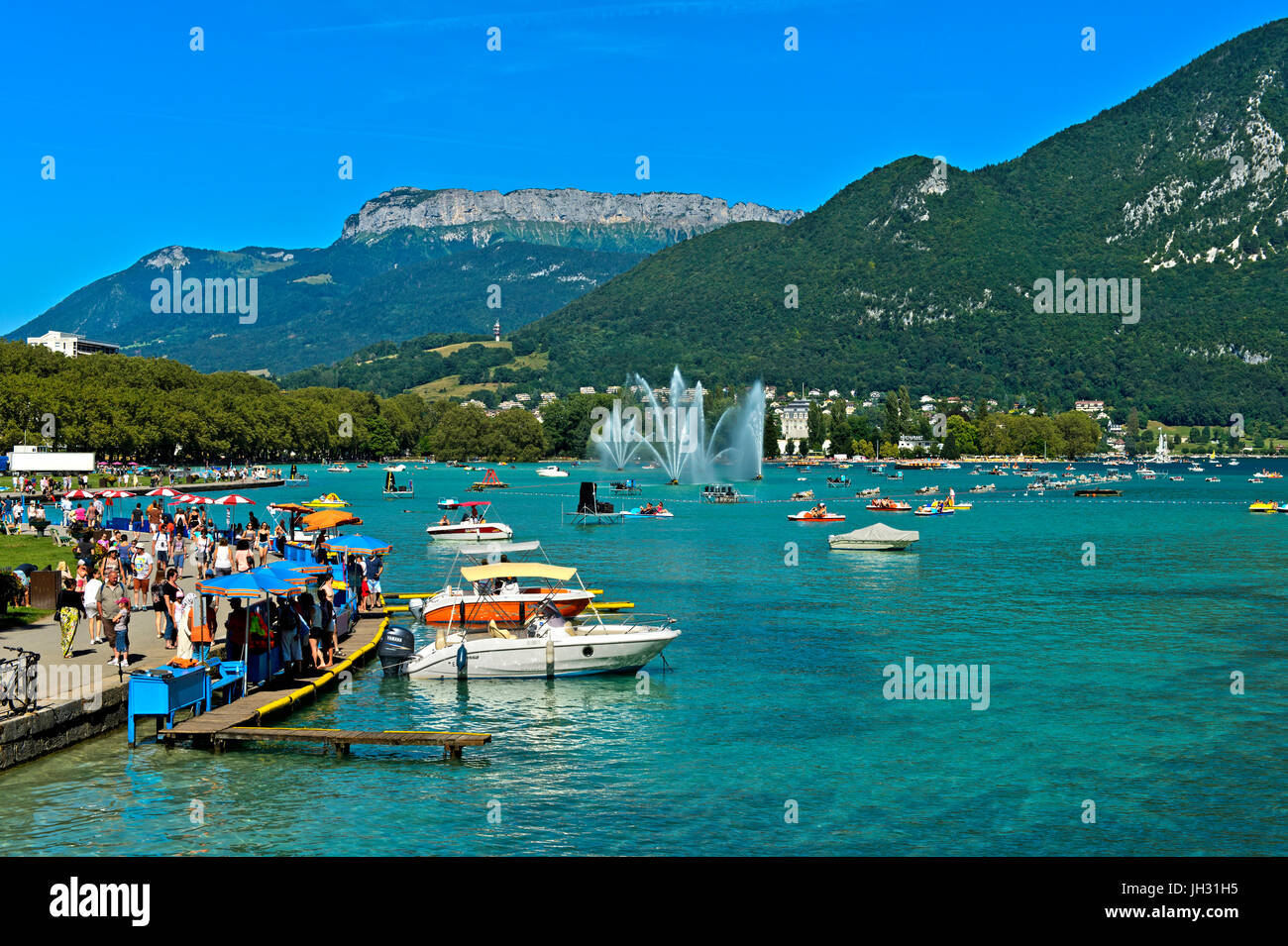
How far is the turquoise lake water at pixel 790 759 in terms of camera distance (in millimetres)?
21016

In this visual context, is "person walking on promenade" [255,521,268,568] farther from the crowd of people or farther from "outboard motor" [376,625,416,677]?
"outboard motor" [376,625,416,677]

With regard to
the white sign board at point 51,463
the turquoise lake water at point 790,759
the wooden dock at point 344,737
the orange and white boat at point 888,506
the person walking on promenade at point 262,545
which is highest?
the white sign board at point 51,463

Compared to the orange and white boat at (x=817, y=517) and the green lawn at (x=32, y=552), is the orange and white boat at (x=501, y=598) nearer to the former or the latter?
the green lawn at (x=32, y=552)

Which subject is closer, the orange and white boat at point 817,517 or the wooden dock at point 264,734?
the wooden dock at point 264,734

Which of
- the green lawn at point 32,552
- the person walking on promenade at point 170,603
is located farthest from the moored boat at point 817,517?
the person walking on promenade at point 170,603

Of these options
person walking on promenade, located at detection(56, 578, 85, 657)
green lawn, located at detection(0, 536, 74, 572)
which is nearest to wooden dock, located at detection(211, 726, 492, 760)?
person walking on promenade, located at detection(56, 578, 85, 657)

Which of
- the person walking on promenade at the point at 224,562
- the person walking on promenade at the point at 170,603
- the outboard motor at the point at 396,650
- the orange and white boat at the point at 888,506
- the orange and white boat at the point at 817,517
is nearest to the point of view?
the person walking on promenade at the point at 170,603

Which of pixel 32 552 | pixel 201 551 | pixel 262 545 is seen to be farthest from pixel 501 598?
pixel 32 552

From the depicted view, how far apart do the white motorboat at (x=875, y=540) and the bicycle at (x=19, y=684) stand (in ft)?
221

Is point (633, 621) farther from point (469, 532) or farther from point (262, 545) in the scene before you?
point (469, 532)

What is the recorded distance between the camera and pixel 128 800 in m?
22.3
